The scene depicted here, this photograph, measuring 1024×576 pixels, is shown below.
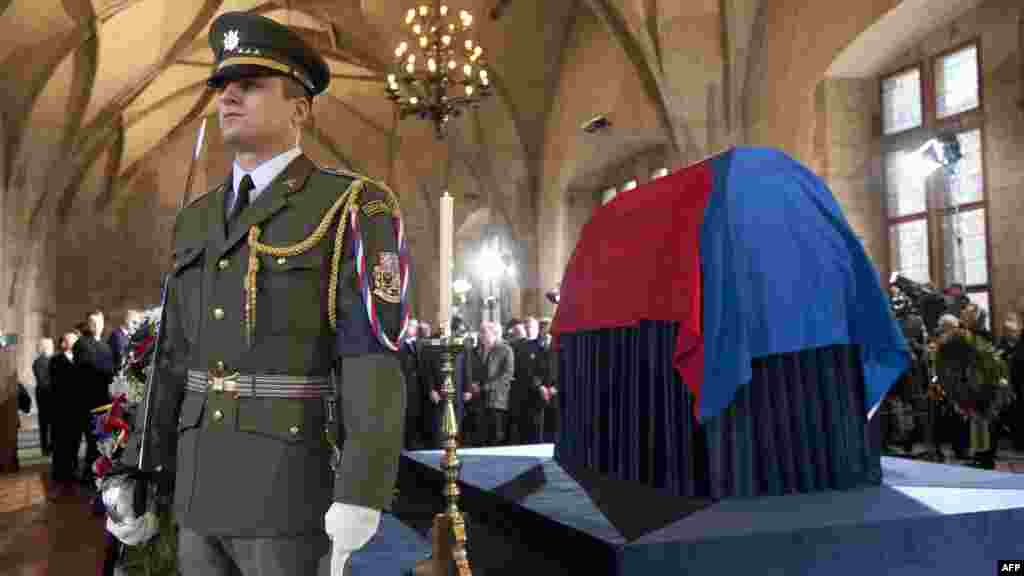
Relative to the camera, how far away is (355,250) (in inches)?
65.6

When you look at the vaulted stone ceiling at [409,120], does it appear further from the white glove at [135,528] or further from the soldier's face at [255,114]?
the white glove at [135,528]

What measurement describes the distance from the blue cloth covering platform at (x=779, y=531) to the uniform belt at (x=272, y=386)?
4.57 ft

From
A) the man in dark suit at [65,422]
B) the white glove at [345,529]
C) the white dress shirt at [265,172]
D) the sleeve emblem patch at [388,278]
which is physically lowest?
the man in dark suit at [65,422]

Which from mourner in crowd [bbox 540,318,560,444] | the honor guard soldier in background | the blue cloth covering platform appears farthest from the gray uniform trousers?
mourner in crowd [bbox 540,318,560,444]

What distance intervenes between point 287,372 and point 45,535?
4811mm

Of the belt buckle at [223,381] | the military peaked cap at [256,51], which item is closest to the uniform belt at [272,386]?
the belt buckle at [223,381]

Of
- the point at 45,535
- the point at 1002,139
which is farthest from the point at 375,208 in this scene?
the point at 1002,139

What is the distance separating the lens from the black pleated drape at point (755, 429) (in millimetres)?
3291

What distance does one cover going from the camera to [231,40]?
1.74 m

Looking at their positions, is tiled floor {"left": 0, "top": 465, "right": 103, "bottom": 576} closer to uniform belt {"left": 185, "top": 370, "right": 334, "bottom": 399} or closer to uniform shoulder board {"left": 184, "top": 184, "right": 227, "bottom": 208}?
uniform shoulder board {"left": 184, "top": 184, "right": 227, "bottom": 208}

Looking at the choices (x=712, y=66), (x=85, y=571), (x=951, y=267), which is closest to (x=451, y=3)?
(x=712, y=66)

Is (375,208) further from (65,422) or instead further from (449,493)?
(65,422)

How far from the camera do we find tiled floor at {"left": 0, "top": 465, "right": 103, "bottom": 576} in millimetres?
4578

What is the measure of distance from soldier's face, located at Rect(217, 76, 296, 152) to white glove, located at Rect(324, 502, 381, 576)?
0.74m
